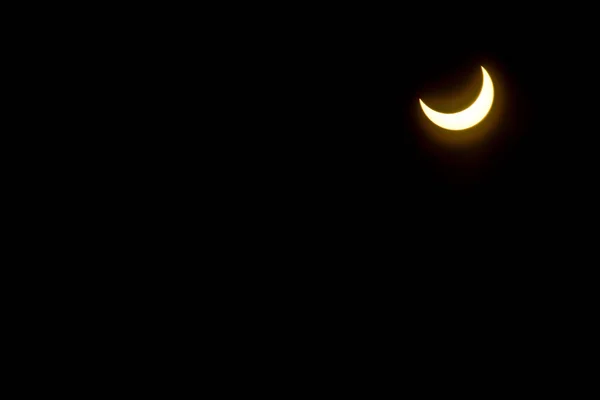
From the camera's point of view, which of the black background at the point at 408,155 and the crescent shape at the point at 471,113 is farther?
the black background at the point at 408,155

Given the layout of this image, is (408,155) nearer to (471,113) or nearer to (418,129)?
(418,129)

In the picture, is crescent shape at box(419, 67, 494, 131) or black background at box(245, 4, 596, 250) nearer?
crescent shape at box(419, 67, 494, 131)

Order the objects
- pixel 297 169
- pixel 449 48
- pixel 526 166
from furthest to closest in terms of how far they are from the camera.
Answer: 1. pixel 297 169
2. pixel 526 166
3. pixel 449 48

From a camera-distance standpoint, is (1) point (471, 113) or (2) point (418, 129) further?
(2) point (418, 129)

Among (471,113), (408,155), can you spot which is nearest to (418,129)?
(408,155)

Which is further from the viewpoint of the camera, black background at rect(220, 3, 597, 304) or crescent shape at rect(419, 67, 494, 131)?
black background at rect(220, 3, 597, 304)

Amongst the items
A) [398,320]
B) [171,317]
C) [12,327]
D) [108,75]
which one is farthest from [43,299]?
[398,320]

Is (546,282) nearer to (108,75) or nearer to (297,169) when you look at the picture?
(297,169)

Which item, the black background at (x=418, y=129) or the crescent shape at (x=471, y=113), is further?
the black background at (x=418, y=129)
